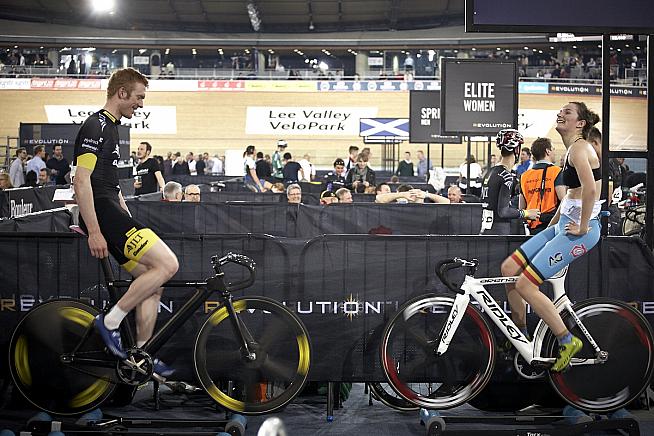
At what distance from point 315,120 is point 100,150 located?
114 feet

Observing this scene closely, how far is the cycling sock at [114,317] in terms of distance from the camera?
5.11 meters

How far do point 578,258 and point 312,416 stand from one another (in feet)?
6.61

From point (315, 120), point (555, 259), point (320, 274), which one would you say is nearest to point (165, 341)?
point (320, 274)

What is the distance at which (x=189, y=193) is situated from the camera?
36.6 ft

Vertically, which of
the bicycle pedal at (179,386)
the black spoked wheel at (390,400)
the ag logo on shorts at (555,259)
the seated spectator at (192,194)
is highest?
the seated spectator at (192,194)

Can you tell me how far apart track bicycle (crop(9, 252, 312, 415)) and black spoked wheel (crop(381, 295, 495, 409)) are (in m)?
0.57

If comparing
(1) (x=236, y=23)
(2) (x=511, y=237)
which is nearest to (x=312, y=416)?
(2) (x=511, y=237)

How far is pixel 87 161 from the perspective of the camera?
16.6 ft

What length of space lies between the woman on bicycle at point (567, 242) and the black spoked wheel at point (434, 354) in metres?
0.38

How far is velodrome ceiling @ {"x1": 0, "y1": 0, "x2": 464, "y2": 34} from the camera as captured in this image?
153 ft

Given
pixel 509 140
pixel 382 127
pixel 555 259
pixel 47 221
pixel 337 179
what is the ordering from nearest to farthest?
pixel 555 259 < pixel 509 140 < pixel 47 221 < pixel 337 179 < pixel 382 127

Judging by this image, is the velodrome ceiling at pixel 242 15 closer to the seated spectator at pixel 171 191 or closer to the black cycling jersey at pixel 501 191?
the seated spectator at pixel 171 191

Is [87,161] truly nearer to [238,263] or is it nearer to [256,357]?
[238,263]

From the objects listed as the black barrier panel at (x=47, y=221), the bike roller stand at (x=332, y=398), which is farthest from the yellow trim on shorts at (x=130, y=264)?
the black barrier panel at (x=47, y=221)
